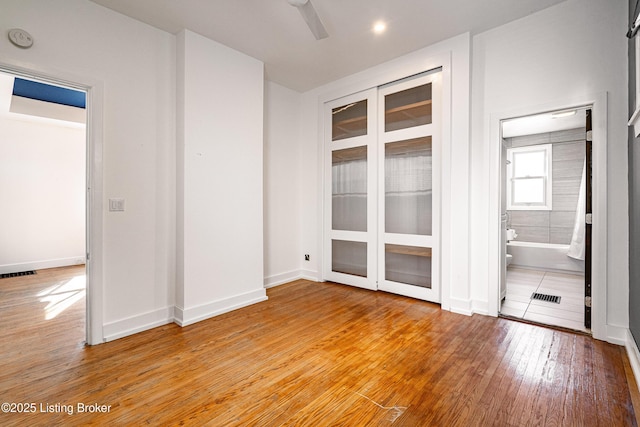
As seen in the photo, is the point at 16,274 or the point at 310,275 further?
the point at 16,274

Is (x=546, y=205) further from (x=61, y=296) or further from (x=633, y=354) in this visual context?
(x=61, y=296)

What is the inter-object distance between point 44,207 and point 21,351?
4606 mm

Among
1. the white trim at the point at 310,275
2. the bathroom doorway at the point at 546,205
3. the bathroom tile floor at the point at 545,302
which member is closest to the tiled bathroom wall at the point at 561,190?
the bathroom doorway at the point at 546,205

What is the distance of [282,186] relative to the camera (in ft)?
15.6

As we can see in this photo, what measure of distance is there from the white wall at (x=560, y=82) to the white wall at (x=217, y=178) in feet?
8.66

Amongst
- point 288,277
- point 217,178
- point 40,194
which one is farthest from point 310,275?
point 40,194

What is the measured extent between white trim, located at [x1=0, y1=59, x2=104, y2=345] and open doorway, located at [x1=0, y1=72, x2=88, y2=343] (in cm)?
170

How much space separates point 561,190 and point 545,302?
3375 mm

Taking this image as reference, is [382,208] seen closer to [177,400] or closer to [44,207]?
[177,400]

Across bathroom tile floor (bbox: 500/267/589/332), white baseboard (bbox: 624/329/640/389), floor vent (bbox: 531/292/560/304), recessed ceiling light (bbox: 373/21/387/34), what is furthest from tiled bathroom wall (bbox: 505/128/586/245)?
recessed ceiling light (bbox: 373/21/387/34)

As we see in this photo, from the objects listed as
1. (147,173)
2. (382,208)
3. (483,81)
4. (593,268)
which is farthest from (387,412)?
(483,81)

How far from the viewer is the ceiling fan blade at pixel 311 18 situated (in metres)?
2.42

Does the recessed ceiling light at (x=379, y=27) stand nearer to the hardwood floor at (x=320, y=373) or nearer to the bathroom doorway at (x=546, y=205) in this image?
the bathroom doorway at (x=546, y=205)

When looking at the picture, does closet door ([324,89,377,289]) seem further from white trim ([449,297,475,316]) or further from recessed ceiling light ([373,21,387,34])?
white trim ([449,297,475,316])
